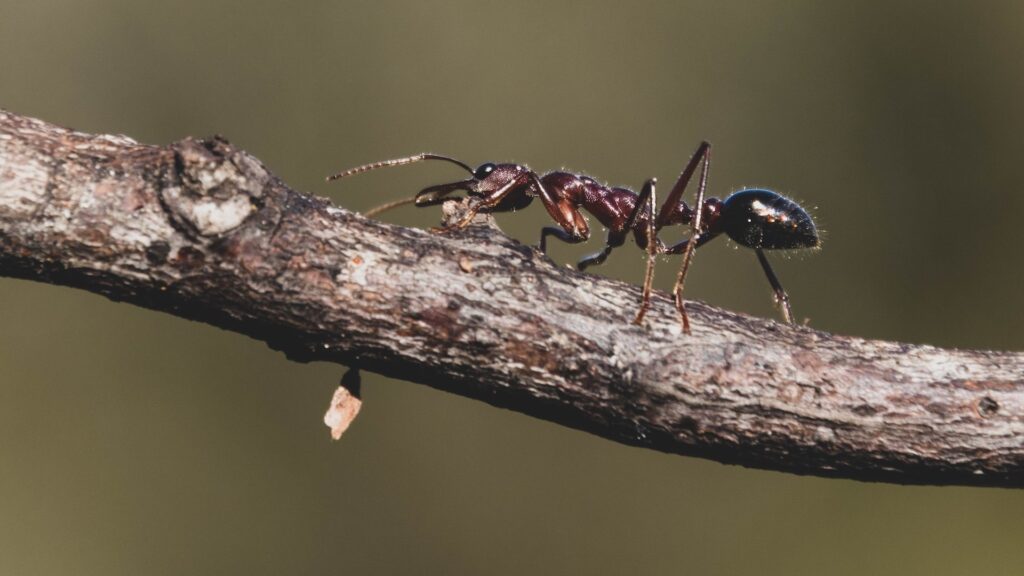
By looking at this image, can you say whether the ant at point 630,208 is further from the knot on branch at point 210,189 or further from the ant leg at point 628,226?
the knot on branch at point 210,189

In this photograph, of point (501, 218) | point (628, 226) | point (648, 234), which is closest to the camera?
point (648, 234)

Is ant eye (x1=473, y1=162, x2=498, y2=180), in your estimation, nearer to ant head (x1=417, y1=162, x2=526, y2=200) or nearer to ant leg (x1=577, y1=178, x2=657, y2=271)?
ant head (x1=417, y1=162, x2=526, y2=200)

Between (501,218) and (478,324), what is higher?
(501,218)

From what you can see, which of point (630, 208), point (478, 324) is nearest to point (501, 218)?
point (630, 208)

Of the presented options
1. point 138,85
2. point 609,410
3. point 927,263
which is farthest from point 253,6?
point 609,410

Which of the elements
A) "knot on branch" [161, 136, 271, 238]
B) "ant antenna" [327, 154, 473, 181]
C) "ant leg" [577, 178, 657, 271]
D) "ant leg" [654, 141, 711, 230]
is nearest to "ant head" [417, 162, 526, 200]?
"ant antenna" [327, 154, 473, 181]

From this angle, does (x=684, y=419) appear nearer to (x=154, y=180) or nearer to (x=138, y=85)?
(x=154, y=180)

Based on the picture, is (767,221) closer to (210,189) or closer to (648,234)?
(648,234)

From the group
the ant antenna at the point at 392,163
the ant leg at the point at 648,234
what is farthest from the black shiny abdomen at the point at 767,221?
the ant antenna at the point at 392,163
